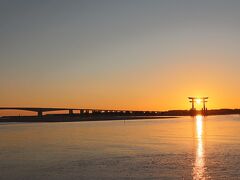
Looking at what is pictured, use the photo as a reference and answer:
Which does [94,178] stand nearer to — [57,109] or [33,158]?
[33,158]

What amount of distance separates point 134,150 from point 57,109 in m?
149

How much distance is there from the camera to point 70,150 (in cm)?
3703

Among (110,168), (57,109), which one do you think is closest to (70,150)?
(110,168)

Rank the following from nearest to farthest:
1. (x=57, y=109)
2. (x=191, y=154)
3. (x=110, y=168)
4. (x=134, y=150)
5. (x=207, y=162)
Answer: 1. (x=110, y=168)
2. (x=207, y=162)
3. (x=191, y=154)
4. (x=134, y=150)
5. (x=57, y=109)

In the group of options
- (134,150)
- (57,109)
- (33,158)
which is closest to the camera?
(33,158)

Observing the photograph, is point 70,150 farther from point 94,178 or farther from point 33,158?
point 94,178

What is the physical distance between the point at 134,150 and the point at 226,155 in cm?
846

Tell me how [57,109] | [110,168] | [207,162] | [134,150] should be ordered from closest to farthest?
[110,168]
[207,162]
[134,150]
[57,109]

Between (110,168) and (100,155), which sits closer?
(110,168)

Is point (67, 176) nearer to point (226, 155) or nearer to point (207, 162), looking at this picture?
point (207, 162)

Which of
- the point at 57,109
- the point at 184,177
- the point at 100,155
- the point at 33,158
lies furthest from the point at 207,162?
the point at 57,109

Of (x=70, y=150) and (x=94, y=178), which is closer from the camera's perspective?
(x=94, y=178)

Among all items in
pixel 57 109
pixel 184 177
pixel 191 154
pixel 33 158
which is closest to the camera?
pixel 184 177

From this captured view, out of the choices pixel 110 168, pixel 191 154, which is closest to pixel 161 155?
pixel 191 154
